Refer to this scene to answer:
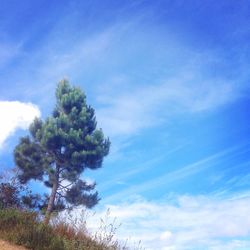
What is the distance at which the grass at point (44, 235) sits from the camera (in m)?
9.97

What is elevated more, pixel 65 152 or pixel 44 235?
pixel 65 152

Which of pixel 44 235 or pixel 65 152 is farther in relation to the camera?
pixel 65 152

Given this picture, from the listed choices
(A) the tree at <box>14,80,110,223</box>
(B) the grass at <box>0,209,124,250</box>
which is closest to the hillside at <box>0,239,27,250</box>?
(B) the grass at <box>0,209,124,250</box>

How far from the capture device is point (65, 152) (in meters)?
24.3

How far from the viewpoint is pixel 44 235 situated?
33.9 feet

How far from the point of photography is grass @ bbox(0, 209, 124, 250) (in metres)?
9.97

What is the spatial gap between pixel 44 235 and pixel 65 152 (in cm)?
1412

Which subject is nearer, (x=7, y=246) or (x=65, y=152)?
(x=7, y=246)

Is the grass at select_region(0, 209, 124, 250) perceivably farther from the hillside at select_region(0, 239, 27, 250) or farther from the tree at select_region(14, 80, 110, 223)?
the tree at select_region(14, 80, 110, 223)

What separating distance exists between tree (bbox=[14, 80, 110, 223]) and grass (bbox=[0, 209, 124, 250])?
12050 millimetres

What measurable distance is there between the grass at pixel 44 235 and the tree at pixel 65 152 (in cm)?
1205

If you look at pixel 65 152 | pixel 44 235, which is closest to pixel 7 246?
pixel 44 235

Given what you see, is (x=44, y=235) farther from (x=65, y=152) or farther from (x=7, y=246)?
(x=65, y=152)

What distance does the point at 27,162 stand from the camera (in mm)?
24984
